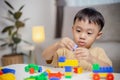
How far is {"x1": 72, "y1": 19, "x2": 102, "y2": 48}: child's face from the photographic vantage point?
49 cm

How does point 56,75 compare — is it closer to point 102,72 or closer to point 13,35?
point 102,72

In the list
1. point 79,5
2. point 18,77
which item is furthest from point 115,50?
point 18,77

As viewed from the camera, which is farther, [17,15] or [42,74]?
[17,15]

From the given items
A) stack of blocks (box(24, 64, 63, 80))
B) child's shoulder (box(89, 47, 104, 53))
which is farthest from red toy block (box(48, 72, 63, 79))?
child's shoulder (box(89, 47, 104, 53))

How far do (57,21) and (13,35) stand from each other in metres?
0.14

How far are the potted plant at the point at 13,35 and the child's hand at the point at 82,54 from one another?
0.18 metres

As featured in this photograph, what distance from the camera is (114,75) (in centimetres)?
48

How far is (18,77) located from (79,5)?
0.77 feet

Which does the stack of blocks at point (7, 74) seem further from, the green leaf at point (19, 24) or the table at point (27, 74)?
the green leaf at point (19, 24)

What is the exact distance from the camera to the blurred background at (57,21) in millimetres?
517

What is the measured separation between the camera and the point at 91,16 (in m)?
0.49

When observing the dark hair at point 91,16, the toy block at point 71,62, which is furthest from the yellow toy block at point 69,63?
the dark hair at point 91,16

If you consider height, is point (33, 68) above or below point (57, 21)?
below

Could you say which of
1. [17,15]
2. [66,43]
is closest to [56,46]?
[66,43]
